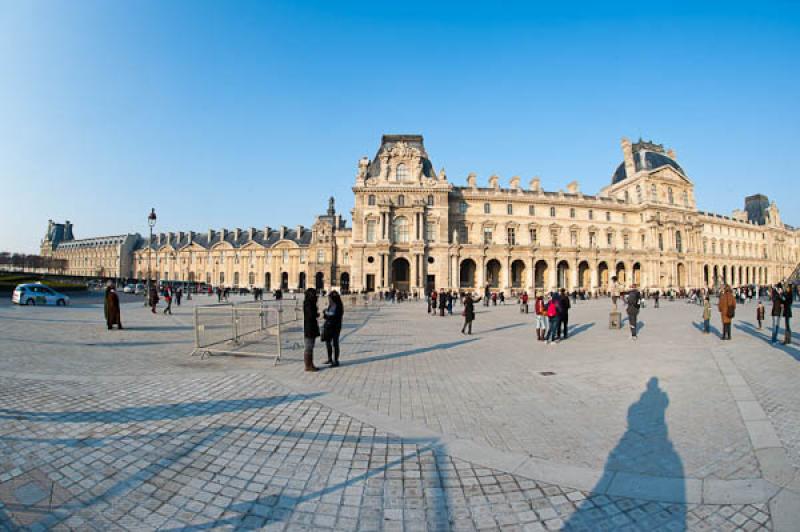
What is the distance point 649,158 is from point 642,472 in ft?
233

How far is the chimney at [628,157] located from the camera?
60.4m

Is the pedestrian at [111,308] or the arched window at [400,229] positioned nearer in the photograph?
the pedestrian at [111,308]

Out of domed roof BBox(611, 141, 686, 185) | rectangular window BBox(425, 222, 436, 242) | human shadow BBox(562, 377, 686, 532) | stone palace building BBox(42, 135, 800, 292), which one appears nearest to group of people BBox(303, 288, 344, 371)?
human shadow BBox(562, 377, 686, 532)

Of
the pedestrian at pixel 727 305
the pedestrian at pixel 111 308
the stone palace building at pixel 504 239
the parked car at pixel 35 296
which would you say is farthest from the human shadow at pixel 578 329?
the parked car at pixel 35 296

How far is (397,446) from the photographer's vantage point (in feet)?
12.9

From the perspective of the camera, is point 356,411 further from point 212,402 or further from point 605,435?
point 605,435

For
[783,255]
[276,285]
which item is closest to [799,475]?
[276,285]

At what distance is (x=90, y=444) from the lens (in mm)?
3834

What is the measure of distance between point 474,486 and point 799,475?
3.04 m

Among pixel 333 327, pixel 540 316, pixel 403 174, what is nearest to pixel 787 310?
pixel 540 316

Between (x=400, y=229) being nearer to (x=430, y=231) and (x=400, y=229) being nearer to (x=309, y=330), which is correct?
(x=430, y=231)

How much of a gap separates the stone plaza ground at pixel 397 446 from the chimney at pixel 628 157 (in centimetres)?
6360

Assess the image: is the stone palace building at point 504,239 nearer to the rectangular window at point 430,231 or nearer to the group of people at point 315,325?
the rectangular window at point 430,231

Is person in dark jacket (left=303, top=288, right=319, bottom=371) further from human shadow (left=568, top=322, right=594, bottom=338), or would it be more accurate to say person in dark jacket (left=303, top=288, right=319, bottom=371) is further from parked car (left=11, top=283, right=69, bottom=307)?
parked car (left=11, top=283, right=69, bottom=307)
